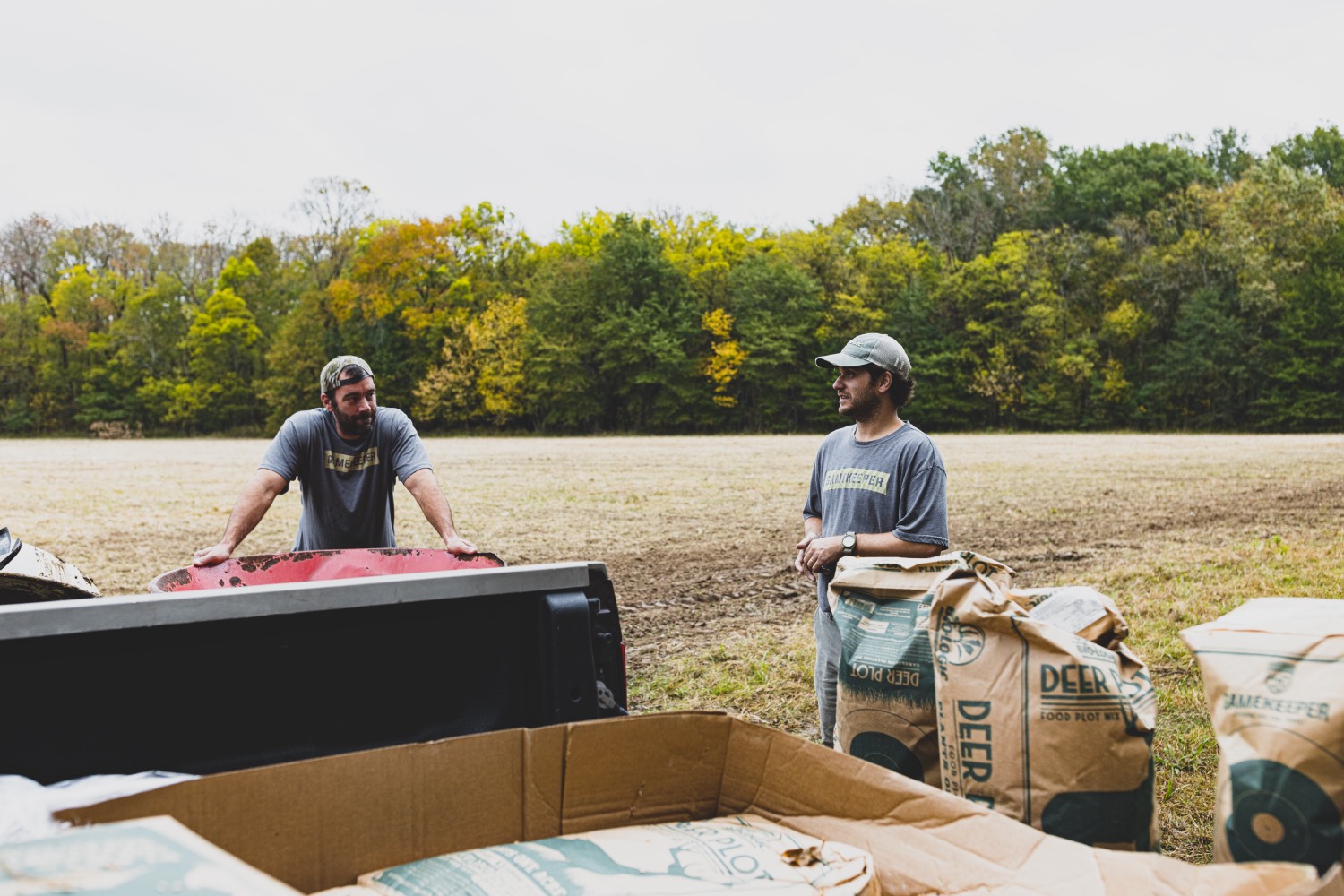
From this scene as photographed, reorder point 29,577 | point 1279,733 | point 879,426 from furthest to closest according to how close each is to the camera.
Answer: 1. point 879,426
2. point 29,577
3. point 1279,733

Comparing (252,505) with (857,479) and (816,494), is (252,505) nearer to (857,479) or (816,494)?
(816,494)

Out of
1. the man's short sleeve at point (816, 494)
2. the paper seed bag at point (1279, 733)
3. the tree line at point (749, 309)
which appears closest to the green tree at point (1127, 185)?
the tree line at point (749, 309)

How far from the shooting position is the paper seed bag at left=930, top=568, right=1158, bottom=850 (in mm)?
1924

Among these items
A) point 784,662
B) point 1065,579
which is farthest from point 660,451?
point 784,662

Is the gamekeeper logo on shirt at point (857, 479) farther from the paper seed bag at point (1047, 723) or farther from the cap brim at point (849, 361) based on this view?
the paper seed bag at point (1047, 723)

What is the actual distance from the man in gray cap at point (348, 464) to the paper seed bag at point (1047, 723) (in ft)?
Result: 8.67

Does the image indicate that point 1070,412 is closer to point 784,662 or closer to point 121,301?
point 784,662

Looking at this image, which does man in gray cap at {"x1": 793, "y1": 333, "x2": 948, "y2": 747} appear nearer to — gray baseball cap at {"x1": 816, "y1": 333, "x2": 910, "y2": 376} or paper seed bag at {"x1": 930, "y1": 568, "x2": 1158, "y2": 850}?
gray baseball cap at {"x1": 816, "y1": 333, "x2": 910, "y2": 376}

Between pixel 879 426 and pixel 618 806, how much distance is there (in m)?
2.35

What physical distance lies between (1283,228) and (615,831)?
5756cm

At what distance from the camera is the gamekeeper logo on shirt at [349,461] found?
14.4 ft

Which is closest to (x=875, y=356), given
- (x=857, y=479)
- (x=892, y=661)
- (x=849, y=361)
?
(x=849, y=361)

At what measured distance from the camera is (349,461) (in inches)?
174

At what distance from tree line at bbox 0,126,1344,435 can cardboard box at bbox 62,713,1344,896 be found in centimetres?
4969
